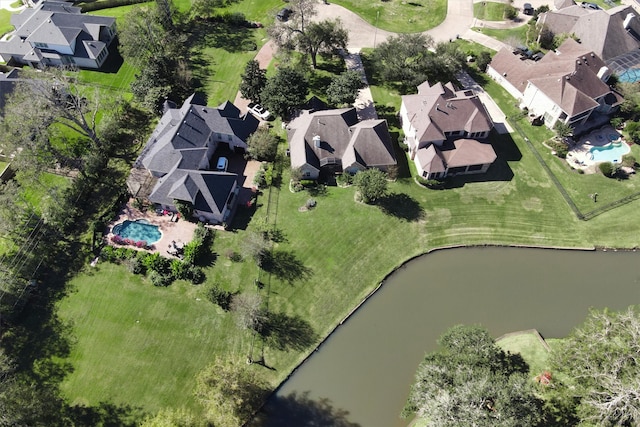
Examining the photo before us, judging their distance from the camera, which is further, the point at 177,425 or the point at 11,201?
the point at 11,201

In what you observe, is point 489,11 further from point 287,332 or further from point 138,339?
point 138,339

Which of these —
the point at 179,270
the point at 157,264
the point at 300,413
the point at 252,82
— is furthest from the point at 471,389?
the point at 252,82

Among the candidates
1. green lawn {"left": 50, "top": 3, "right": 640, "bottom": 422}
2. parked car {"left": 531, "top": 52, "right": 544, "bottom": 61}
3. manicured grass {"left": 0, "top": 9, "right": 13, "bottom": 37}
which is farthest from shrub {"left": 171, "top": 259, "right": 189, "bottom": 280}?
parked car {"left": 531, "top": 52, "right": 544, "bottom": 61}

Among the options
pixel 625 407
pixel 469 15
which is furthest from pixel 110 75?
pixel 625 407

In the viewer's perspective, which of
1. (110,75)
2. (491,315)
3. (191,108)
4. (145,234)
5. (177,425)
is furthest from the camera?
(110,75)

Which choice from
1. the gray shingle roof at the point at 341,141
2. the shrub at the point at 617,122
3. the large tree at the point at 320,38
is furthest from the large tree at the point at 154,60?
the shrub at the point at 617,122

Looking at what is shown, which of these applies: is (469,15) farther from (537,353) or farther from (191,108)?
(537,353)
